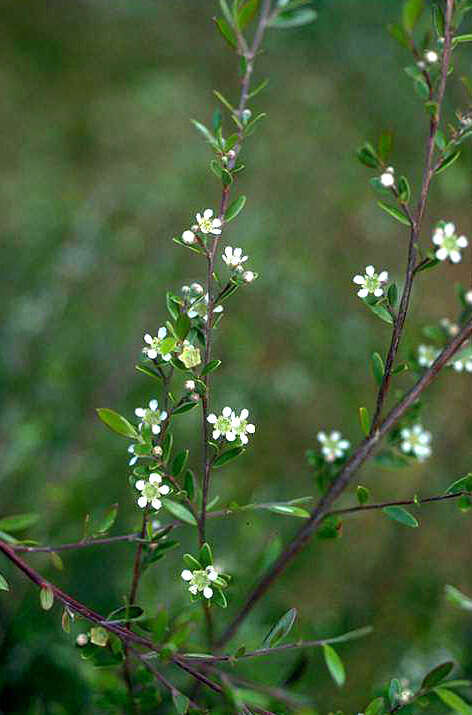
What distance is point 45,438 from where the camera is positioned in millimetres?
1180

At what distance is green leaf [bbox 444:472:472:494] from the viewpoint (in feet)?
2.03

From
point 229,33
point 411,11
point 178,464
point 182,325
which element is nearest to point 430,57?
point 411,11

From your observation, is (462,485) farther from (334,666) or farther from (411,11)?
(411,11)

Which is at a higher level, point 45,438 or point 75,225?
point 75,225

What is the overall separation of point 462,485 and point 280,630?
187 millimetres

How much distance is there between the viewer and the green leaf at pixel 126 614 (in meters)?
0.63

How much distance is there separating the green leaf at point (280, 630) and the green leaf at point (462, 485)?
0.16 m

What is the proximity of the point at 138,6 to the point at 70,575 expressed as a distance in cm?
138

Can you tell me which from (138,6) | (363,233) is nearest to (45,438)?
(363,233)

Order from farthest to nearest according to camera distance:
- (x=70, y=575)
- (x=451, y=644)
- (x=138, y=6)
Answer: (x=138, y=6)
(x=70, y=575)
(x=451, y=644)

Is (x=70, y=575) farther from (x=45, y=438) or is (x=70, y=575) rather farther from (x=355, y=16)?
(x=355, y=16)

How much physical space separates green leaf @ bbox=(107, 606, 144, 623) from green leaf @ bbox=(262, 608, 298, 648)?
0.34 ft

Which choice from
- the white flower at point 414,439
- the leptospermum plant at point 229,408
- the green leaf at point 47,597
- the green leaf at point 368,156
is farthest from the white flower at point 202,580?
the green leaf at point 368,156

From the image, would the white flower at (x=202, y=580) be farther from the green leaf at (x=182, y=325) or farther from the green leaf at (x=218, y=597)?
the green leaf at (x=182, y=325)
